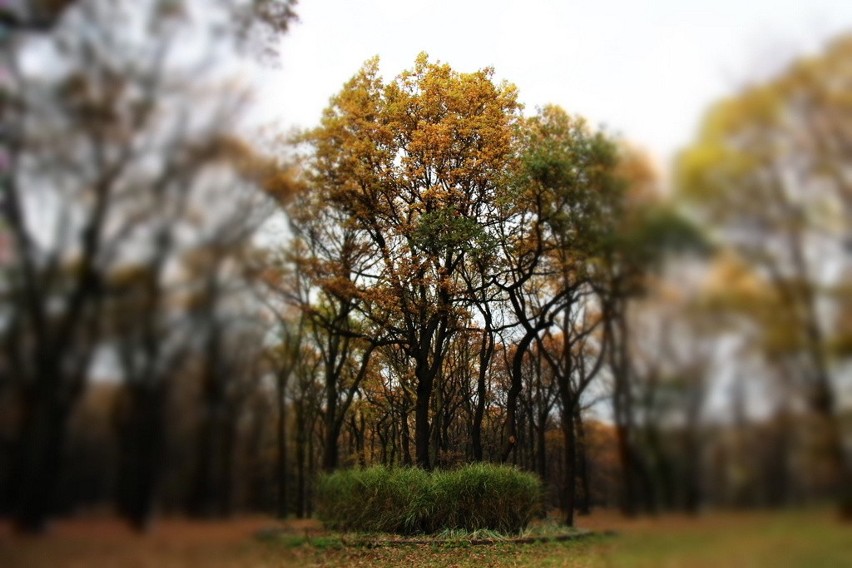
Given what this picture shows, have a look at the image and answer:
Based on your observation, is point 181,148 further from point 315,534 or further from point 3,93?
point 315,534

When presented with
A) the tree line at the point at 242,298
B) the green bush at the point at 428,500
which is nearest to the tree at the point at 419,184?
the green bush at the point at 428,500

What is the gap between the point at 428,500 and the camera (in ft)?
48.1

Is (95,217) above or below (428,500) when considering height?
above

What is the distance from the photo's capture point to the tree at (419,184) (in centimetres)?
1830

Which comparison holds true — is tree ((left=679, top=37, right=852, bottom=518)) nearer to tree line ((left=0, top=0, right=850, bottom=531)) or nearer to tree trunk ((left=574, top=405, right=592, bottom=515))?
tree line ((left=0, top=0, right=850, bottom=531))

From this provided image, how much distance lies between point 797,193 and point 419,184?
61.0 ft

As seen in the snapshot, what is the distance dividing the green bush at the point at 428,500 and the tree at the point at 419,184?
11.4 feet

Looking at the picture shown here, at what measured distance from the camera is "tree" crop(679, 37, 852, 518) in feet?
5.31

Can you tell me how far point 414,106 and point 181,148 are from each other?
19.4 meters

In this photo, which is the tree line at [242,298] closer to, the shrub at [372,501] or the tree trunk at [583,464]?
the tree trunk at [583,464]

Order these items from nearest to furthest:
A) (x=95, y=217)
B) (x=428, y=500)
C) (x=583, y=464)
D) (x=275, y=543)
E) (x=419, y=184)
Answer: (x=95, y=217) < (x=275, y=543) < (x=583, y=464) < (x=428, y=500) < (x=419, y=184)

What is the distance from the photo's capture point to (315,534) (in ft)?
42.6

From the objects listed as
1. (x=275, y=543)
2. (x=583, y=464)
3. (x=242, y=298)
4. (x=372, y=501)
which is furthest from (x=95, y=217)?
(x=372, y=501)

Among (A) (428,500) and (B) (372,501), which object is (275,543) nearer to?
(B) (372,501)
